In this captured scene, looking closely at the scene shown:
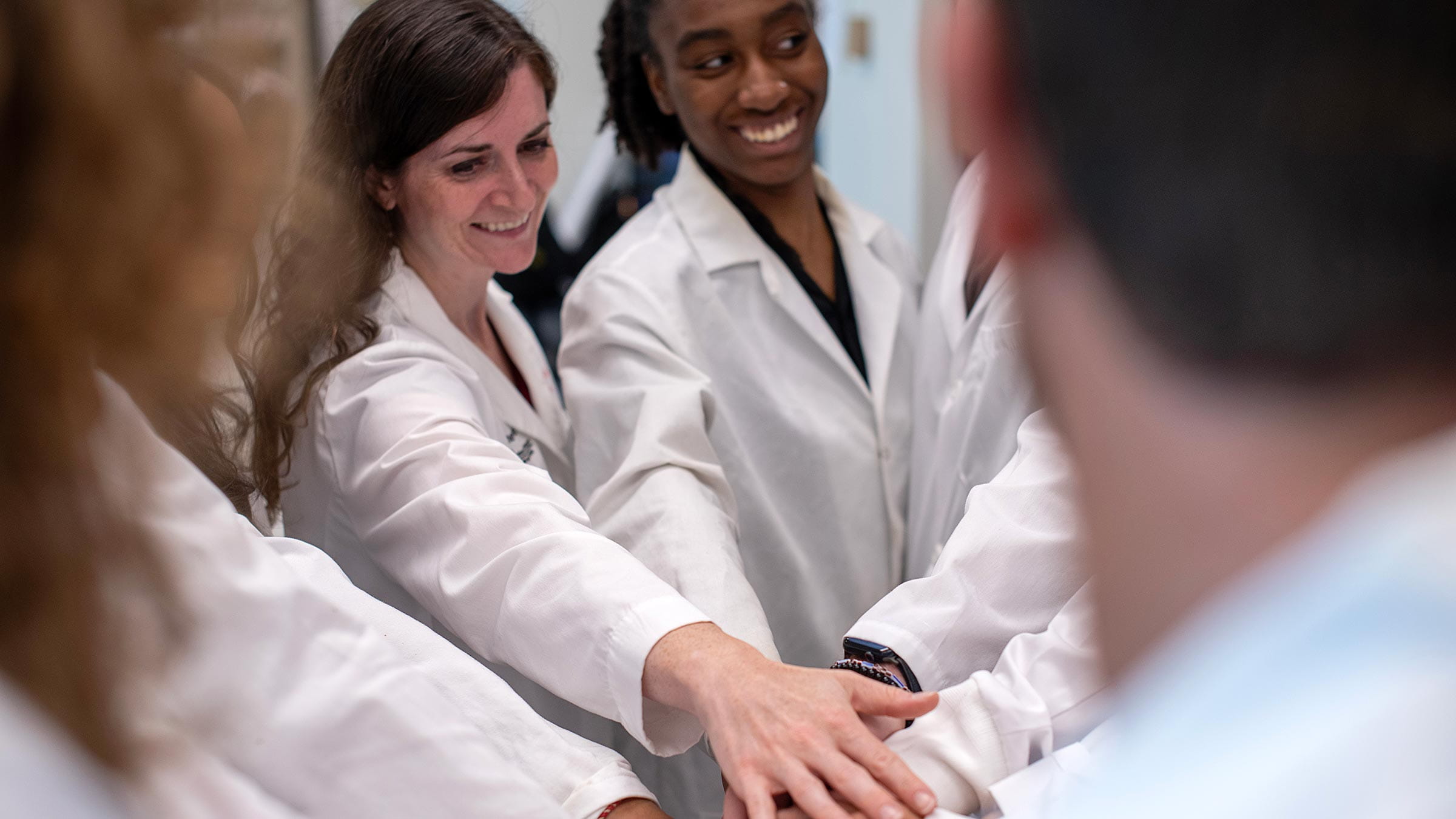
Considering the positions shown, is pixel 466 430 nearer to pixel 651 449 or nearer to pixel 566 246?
pixel 651 449

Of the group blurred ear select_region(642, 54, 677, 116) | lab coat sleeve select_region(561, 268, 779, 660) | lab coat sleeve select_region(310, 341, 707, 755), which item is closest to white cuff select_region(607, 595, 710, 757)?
lab coat sleeve select_region(310, 341, 707, 755)

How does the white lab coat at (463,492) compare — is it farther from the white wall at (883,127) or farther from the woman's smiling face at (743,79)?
the white wall at (883,127)

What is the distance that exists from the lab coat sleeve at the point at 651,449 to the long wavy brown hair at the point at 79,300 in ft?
2.24

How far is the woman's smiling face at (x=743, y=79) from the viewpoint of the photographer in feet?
4.93

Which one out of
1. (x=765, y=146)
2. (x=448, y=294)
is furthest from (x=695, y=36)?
(x=448, y=294)

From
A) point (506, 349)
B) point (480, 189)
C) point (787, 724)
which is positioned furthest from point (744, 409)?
point (787, 724)

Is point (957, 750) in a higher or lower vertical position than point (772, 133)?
lower

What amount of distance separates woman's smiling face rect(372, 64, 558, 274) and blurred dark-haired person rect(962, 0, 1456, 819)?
3.13 ft

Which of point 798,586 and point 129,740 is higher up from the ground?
point 129,740

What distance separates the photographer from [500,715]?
2.79 feet

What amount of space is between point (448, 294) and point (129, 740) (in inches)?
36.3

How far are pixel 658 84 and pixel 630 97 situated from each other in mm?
95

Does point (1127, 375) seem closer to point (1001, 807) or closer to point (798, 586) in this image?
point (1001, 807)

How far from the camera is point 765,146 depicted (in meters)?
1.58
